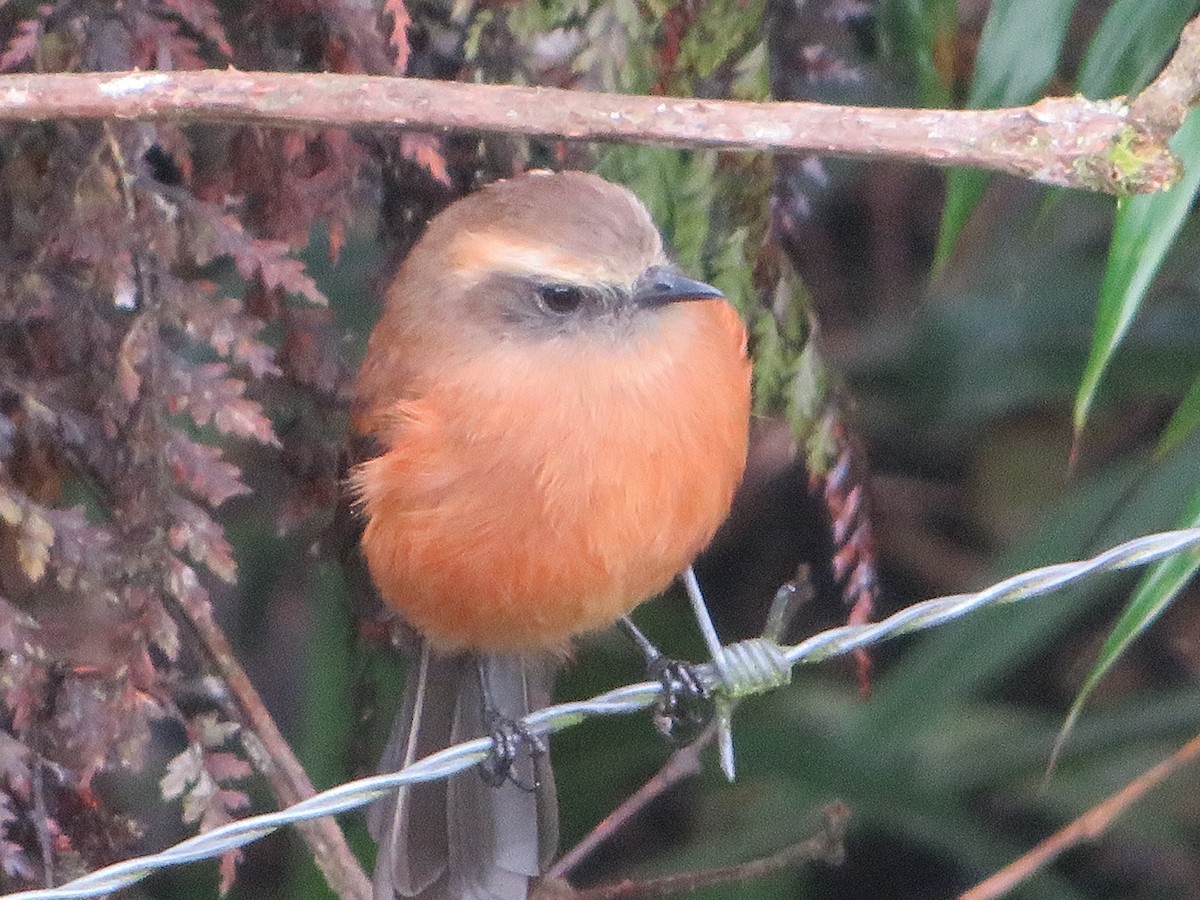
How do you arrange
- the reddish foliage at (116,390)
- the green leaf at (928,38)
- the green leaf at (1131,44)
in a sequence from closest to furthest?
the reddish foliage at (116,390)
the green leaf at (1131,44)
the green leaf at (928,38)

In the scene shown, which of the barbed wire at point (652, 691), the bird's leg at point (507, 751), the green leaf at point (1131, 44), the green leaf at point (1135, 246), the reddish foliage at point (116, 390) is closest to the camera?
the barbed wire at point (652, 691)

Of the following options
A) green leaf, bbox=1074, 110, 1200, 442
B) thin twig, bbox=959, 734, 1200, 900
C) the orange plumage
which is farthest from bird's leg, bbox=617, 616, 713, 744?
green leaf, bbox=1074, 110, 1200, 442

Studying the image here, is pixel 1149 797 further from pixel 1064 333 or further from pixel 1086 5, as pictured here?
pixel 1086 5

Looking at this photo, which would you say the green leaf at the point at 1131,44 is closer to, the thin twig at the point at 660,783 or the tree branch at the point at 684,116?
the tree branch at the point at 684,116

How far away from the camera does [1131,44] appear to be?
8.87ft

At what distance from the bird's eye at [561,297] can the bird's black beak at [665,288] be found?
4.5 inches

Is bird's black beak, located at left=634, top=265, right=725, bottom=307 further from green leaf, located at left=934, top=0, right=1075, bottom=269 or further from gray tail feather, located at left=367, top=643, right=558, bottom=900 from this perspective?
gray tail feather, located at left=367, top=643, right=558, bottom=900

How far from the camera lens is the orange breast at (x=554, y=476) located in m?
2.71

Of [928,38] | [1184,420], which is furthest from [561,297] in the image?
[1184,420]

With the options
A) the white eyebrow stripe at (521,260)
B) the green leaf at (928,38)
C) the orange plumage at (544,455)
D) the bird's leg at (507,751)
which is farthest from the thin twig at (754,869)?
the green leaf at (928,38)

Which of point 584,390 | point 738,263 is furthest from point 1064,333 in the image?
point 584,390

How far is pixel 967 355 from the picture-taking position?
3959 mm

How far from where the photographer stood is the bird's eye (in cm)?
282

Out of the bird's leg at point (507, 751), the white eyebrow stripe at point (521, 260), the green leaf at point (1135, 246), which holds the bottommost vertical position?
the bird's leg at point (507, 751)
